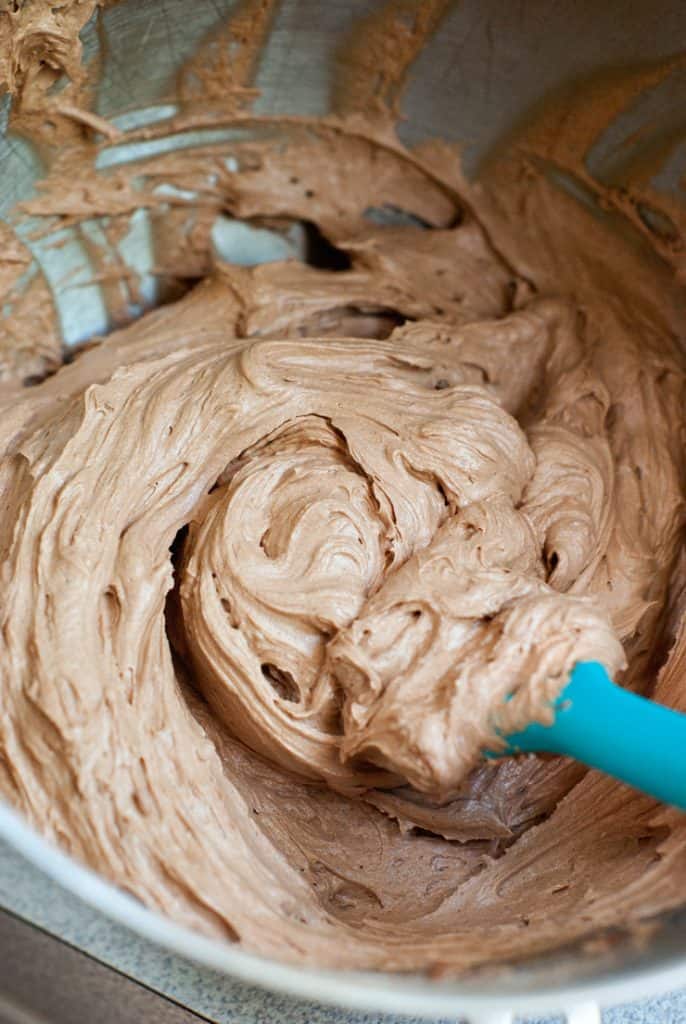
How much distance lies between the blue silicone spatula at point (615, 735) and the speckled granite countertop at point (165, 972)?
1.44 ft

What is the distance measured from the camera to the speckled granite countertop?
110 centimetres

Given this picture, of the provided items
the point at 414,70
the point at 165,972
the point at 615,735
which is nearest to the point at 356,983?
the point at 165,972

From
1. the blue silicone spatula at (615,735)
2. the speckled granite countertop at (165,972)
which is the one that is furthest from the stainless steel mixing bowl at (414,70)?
the speckled granite countertop at (165,972)

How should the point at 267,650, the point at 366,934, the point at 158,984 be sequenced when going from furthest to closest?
the point at 267,650 → the point at 366,934 → the point at 158,984

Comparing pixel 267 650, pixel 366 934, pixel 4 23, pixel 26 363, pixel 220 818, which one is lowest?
pixel 366 934

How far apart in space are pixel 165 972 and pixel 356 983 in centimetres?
39

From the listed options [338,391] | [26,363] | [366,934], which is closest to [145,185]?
[26,363]

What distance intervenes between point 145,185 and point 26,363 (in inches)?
18.7

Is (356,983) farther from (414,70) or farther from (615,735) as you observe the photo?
(414,70)

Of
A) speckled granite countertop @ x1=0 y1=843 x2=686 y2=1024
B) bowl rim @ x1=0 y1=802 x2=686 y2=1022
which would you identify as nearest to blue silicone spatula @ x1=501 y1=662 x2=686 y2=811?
bowl rim @ x1=0 y1=802 x2=686 y2=1022

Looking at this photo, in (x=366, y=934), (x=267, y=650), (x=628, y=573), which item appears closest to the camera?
(x=366, y=934)

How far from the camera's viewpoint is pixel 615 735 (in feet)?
4.41

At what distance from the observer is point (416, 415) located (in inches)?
72.6

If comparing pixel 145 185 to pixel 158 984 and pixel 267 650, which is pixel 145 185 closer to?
pixel 267 650
